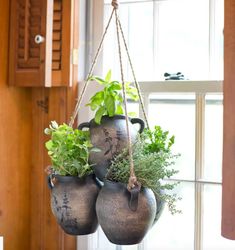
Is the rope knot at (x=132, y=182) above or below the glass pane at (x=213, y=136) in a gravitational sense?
below

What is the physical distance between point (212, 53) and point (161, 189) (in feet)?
2.48

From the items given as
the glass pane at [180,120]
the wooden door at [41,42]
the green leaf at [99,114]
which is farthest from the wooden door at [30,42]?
the green leaf at [99,114]

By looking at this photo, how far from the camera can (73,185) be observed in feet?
3.87

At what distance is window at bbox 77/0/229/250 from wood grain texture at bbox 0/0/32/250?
1.08 feet

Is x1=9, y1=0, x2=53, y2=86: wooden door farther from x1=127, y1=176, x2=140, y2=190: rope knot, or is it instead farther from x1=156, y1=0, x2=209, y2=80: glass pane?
x1=127, y1=176, x2=140, y2=190: rope knot

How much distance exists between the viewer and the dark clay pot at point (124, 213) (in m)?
1.09

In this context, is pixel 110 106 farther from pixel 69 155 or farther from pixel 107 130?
pixel 69 155

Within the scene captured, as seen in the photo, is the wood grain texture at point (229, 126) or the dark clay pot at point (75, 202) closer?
the wood grain texture at point (229, 126)

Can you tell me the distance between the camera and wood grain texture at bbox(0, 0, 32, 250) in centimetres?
177

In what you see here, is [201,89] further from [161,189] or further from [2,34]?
[2,34]

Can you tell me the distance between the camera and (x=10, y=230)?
1823 mm

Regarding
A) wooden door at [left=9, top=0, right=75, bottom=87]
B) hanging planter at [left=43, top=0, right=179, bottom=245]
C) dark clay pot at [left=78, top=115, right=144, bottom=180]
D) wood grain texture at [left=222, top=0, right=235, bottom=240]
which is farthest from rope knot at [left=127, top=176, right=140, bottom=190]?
wooden door at [left=9, top=0, right=75, bottom=87]

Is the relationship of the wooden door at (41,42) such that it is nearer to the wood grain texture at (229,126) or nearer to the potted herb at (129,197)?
the potted herb at (129,197)

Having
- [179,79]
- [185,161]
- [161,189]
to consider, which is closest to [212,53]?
[179,79]
